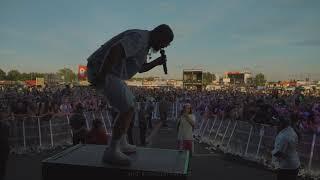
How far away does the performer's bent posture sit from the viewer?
4500mm

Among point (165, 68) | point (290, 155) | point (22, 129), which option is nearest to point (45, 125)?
point (22, 129)

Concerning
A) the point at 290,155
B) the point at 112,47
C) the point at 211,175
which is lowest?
the point at 211,175

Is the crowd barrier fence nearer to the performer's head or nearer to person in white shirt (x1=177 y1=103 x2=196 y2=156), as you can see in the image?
person in white shirt (x1=177 y1=103 x2=196 y2=156)

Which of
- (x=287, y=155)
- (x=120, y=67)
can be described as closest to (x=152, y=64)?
(x=120, y=67)

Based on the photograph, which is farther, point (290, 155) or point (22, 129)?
point (22, 129)

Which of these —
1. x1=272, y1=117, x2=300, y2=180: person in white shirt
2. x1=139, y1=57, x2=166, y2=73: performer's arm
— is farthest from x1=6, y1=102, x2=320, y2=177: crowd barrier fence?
x1=139, y1=57, x2=166, y2=73: performer's arm

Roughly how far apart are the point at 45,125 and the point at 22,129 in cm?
105

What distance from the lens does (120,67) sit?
459 centimetres

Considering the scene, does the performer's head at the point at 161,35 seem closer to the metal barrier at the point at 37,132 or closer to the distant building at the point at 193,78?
the metal barrier at the point at 37,132

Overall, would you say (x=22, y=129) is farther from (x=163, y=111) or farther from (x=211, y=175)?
(x=163, y=111)

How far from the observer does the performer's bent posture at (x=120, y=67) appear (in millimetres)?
4500

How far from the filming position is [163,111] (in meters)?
26.7

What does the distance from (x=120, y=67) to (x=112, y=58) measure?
0.13m

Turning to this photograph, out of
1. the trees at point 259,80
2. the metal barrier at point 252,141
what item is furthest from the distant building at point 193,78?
the trees at point 259,80
